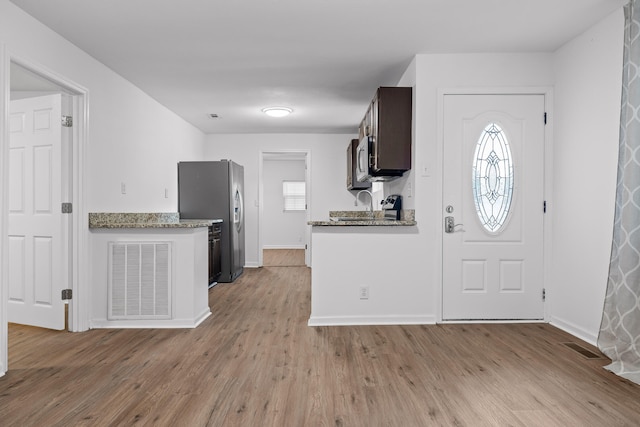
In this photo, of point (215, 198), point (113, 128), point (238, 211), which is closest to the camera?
point (113, 128)

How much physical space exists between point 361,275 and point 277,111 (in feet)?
8.68

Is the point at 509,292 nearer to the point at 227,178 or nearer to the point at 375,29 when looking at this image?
the point at 375,29

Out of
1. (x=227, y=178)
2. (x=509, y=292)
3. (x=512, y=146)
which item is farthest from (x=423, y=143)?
(x=227, y=178)

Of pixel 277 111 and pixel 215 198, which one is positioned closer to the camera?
pixel 277 111

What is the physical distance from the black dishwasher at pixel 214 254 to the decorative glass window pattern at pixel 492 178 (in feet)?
10.2

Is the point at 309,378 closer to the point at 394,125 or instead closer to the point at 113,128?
the point at 394,125

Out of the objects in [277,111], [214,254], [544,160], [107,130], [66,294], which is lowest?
[66,294]

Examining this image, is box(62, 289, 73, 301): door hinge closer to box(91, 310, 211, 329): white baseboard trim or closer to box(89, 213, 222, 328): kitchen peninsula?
box(89, 213, 222, 328): kitchen peninsula

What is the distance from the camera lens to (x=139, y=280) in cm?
325

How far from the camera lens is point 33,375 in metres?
2.29

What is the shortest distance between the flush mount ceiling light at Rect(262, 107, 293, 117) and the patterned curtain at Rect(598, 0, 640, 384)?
3.48 metres

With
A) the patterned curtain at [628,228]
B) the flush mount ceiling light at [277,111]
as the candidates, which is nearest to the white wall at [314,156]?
the flush mount ceiling light at [277,111]

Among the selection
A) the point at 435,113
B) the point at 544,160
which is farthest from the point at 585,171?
the point at 435,113

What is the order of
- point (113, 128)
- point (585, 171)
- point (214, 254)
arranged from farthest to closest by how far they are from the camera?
point (214, 254), point (113, 128), point (585, 171)
